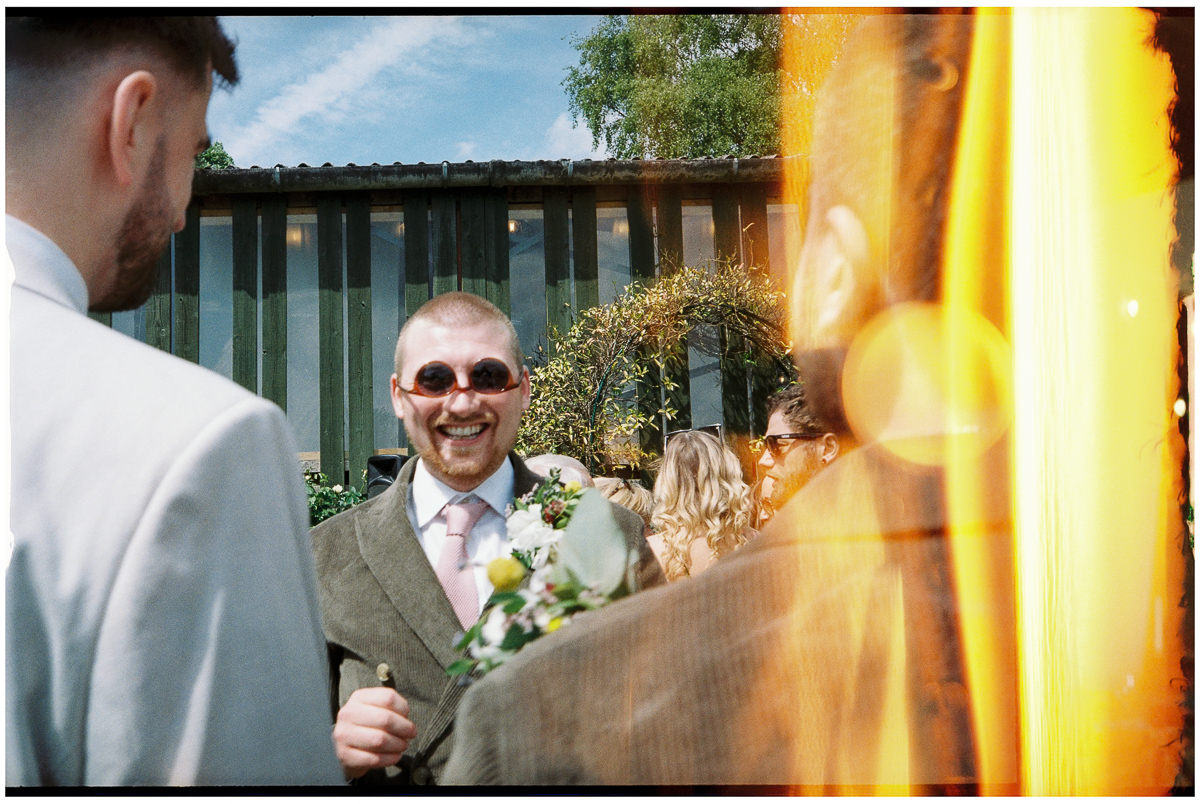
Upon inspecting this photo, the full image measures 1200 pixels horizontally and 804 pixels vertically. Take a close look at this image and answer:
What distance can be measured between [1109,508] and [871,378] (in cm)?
70

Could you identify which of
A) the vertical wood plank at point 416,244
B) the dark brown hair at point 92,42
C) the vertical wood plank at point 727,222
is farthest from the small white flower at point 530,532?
the dark brown hair at point 92,42

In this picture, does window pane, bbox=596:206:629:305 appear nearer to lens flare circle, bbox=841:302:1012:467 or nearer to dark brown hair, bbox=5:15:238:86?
lens flare circle, bbox=841:302:1012:467

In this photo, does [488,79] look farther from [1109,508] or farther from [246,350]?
[1109,508]

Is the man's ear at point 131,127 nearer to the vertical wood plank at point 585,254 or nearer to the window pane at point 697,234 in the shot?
the vertical wood plank at point 585,254

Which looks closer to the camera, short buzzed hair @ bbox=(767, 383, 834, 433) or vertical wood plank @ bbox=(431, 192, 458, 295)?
short buzzed hair @ bbox=(767, 383, 834, 433)

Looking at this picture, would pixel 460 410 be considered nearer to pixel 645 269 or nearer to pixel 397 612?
pixel 397 612

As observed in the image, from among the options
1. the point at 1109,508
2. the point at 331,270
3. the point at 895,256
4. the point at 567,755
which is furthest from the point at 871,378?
the point at 331,270

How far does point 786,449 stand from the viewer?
2000 mm

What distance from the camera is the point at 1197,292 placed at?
1.71m

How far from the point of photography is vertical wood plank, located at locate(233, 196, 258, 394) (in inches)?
84.7

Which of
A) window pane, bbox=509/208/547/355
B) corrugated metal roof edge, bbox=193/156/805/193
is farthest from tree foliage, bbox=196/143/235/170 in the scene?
window pane, bbox=509/208/547/355

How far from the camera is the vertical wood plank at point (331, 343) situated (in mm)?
2178

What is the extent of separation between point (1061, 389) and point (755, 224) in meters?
0.83

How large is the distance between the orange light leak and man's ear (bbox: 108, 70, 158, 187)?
3.72 feet
